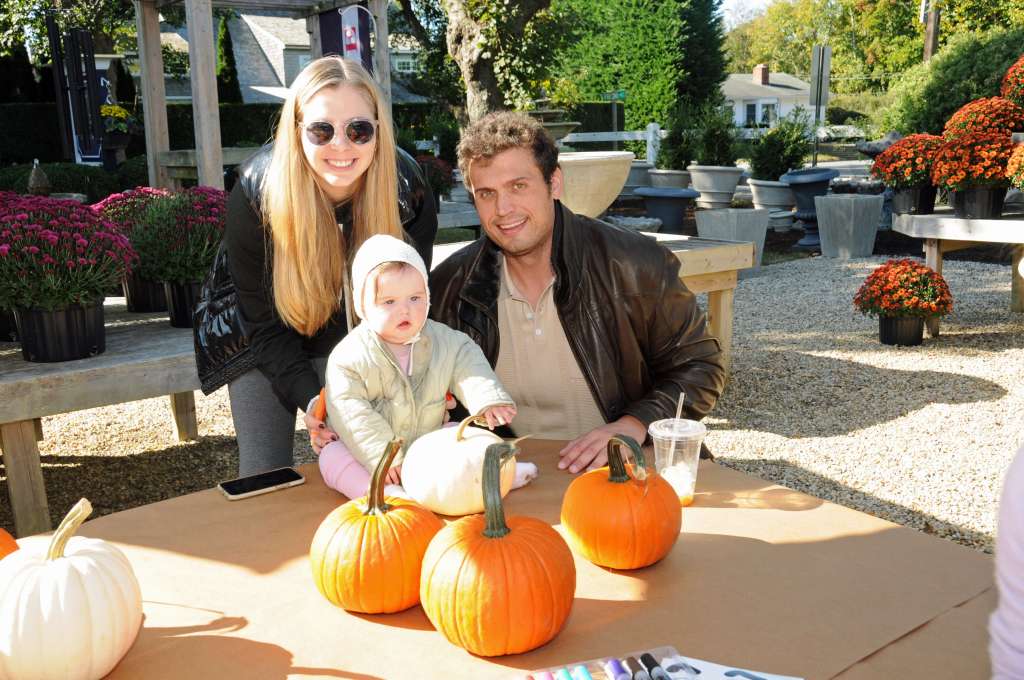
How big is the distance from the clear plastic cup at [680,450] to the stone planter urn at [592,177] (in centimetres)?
457

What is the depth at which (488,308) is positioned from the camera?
8.73 feet

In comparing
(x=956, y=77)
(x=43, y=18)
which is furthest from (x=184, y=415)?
(x=43, y=18)

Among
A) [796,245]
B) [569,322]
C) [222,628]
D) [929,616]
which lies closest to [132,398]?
[569,322]

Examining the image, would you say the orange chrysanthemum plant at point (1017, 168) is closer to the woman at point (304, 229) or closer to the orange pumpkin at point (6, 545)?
the woman at point (304, 229)

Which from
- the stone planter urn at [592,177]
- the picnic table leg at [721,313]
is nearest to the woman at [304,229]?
the picnic table leg at [721,313]

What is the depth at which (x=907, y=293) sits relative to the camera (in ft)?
21.4

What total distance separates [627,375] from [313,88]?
1214 mm

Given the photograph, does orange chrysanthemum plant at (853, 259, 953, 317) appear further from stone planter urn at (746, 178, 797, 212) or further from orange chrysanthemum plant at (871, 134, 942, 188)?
stone planter urn at (746, 178, 797, 212)

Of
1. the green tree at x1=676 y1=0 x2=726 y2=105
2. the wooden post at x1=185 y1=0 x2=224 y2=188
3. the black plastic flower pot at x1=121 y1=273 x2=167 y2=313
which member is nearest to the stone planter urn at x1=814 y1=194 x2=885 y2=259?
the wooden post at x1=185 y1=0 x2=224 y2=188

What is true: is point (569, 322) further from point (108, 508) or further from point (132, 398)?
point (108, 508)

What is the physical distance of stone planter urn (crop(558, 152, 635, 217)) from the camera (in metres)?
6.29

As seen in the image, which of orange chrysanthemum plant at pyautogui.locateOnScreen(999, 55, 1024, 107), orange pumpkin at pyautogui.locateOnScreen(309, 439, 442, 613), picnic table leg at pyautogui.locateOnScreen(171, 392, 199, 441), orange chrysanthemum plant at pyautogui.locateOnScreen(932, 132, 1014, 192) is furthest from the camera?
orange chrysanthemum plant at pyautogui.locateOnScreen(999, 55, 1024, 107)

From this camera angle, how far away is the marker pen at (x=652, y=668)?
3.76 ft

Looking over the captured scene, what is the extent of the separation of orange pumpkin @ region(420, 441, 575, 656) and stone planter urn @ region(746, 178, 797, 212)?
13924 millimetres
